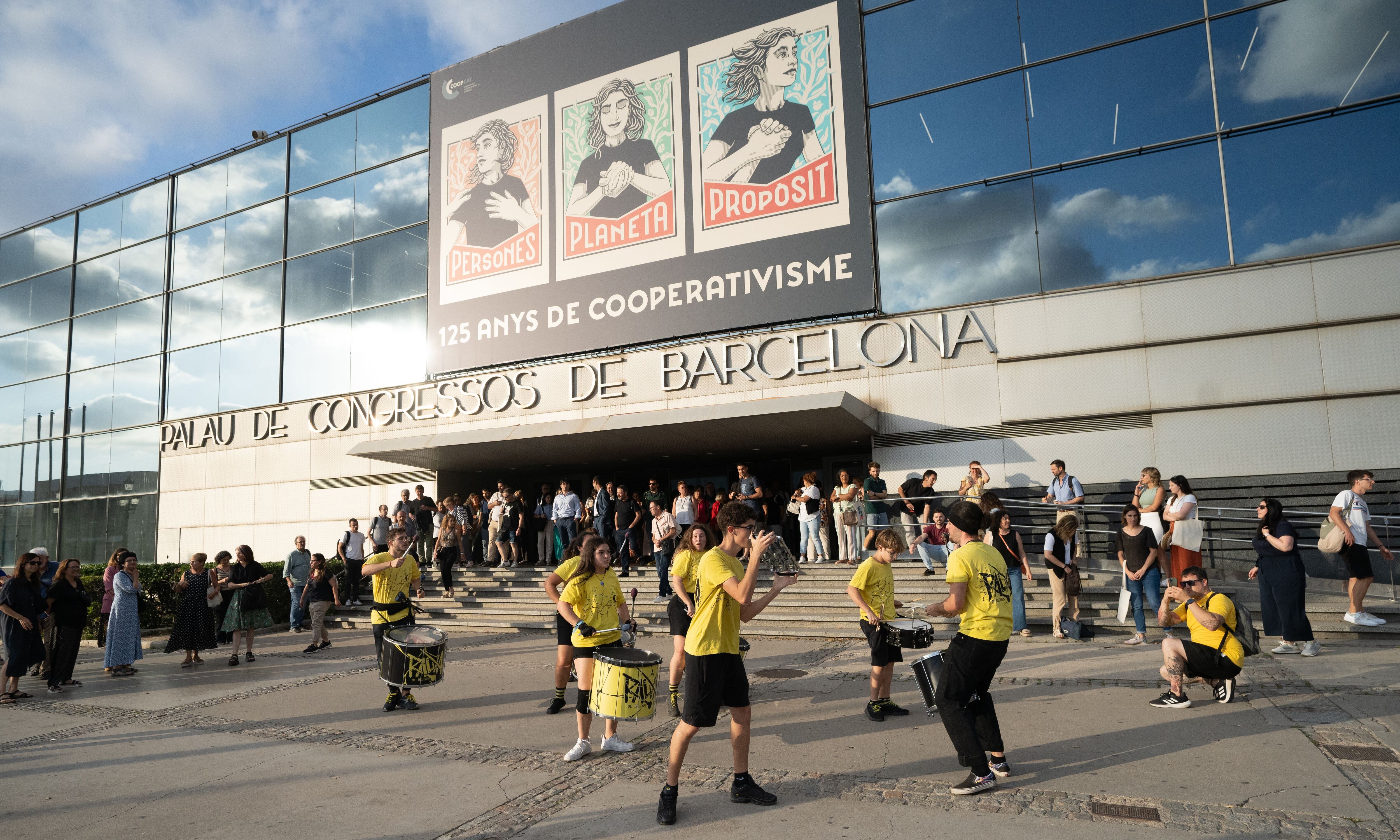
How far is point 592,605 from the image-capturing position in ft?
21.9

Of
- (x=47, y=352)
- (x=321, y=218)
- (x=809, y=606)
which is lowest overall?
(x=809, y=606)

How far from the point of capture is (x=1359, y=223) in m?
13.2

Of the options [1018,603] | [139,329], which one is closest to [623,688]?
[1018,603]

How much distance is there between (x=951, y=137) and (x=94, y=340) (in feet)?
92.3

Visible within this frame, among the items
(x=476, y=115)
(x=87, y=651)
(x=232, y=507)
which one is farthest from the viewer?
(x=232, y=507)

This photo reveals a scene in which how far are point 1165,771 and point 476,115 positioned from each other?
20.8 m

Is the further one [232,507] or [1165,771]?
[232,507]

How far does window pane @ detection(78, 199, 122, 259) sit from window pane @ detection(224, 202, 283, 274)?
5.77 metres

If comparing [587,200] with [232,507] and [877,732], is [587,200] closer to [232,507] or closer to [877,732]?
[232,507]

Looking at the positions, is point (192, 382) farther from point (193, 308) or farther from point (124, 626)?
point (124, 626)

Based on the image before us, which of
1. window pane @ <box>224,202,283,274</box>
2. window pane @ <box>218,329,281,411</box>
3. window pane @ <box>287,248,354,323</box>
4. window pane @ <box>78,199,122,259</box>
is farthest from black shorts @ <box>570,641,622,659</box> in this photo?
window pane @ <box>78,199,122,259</box>

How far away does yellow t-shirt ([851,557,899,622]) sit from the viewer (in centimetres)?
685

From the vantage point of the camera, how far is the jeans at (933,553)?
40.3 ft

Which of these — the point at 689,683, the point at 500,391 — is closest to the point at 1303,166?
the point at 689,683
